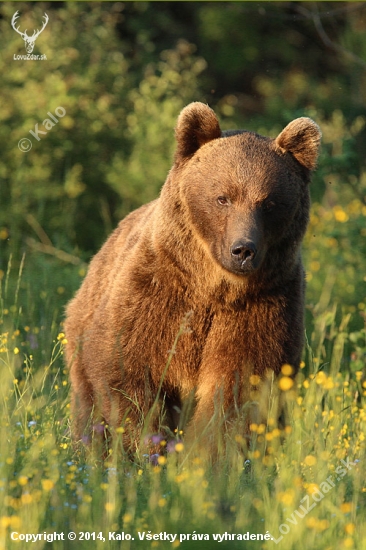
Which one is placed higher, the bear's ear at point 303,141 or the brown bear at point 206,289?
the bear's ear at point 303,141

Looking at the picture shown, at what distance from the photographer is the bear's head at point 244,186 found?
5.25m

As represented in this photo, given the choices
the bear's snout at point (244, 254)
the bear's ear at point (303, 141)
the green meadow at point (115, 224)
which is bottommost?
the green meadow at point (115, 224)

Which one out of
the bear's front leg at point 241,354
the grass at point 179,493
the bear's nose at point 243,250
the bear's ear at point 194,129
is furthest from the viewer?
the bear's ear at point 194,129

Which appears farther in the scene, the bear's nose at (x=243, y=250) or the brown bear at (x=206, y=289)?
the brown bear at (x=206, y=289)

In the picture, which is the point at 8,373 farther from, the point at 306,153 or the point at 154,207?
the point at 306,153

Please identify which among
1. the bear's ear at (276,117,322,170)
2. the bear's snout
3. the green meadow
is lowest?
the green meadow

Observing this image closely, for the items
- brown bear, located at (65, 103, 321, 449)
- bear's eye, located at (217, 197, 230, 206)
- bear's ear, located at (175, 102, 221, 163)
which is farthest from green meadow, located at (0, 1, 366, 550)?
bear's ear, located at (175, 102, 221, 163)

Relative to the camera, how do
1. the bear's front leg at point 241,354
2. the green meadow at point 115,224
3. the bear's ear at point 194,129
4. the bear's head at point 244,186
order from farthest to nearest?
the bear's ear at point 194,129 → the bear's front leg at point 241,354 → the bear's head at point 244,186 → the green meadow at point 115,224

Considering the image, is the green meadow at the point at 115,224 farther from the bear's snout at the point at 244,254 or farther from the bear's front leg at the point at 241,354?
the bear's snout at the point at 244,254

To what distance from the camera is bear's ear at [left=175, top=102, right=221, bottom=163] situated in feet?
18.2

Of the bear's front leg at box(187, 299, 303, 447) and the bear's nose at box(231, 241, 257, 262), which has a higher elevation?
the bear's nose at box(231, 241, 257, 262)

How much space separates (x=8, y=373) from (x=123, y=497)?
1.10 metres

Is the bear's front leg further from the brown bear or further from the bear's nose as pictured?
the bear's nose

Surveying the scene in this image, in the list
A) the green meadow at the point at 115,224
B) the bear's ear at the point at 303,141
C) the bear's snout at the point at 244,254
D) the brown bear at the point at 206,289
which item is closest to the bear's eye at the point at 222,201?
the brown bear at the point at 206,289
